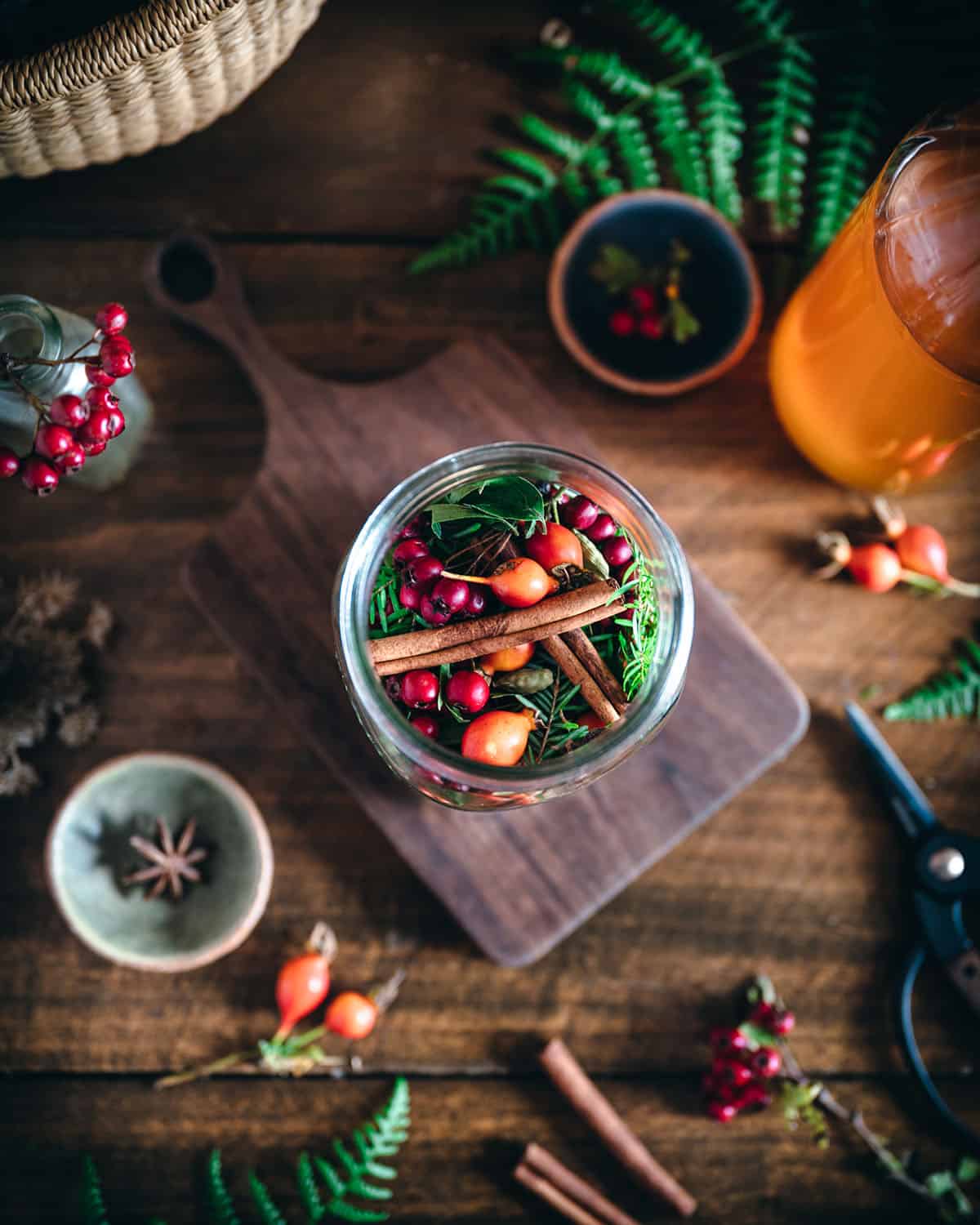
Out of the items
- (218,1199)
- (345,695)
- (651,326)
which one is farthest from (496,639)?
(218,1199)

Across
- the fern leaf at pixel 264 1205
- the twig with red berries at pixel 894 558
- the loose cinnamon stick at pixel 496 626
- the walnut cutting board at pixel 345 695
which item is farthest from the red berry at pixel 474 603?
the fern leaf at pixel 264 1205

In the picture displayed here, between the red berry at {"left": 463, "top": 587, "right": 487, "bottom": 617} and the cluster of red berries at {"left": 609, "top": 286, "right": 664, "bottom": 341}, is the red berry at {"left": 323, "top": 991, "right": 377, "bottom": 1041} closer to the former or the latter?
the red berry at {"left": 463, "top": 587, "right": 487, "bottom": 617}

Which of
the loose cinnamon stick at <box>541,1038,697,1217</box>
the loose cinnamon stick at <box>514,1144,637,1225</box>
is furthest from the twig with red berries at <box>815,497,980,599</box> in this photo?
the loose cinnamon stick at <box>514,1144,637,1225</box>

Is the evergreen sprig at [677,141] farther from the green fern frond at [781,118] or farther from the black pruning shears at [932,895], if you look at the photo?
the black pruning shears at [932,895]

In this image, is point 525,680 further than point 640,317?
No

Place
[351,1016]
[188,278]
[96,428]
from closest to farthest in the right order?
[96,428], [351,1016], [188,278]

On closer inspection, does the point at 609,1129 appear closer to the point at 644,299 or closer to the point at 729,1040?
the point at 729,1040
